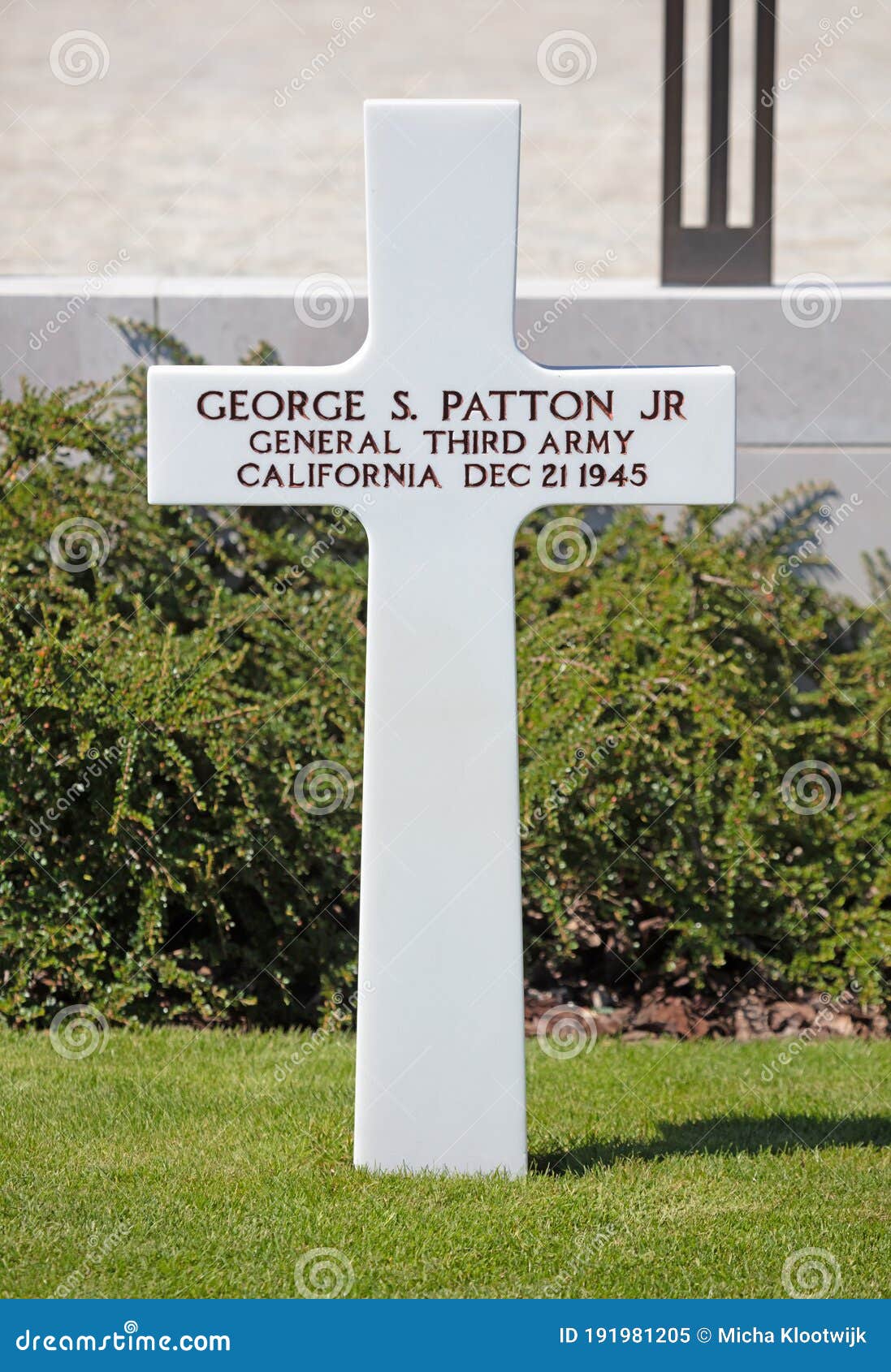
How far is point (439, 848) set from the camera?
3781 mm

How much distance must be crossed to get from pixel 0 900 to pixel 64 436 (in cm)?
199

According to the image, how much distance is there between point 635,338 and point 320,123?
9977 mm

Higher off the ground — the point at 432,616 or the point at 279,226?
the point at 279,226

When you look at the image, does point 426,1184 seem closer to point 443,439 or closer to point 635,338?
point 443,439

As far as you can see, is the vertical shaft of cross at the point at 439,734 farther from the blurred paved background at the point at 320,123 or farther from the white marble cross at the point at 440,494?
the blurred paved background at the point at 320,123

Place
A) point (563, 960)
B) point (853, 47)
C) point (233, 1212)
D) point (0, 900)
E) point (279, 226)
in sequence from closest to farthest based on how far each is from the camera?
point (233, 1212) < point (0, 900) < point (563, 960) < point (279, 226) < point (853, 47)

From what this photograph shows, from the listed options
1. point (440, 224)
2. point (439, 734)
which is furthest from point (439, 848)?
point (440, 224)

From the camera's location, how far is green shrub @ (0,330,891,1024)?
5211 millimetres

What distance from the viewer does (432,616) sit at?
3.77m

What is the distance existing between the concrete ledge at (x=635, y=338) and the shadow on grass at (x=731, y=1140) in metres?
3.16

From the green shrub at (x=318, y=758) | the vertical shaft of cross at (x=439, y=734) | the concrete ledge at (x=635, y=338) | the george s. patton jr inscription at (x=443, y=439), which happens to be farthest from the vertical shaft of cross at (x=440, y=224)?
the concrete ledge at (x=635, y=338)

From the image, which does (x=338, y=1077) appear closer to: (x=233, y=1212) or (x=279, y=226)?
(x=233, y=1212)

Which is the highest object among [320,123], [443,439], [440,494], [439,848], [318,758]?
[320,123]

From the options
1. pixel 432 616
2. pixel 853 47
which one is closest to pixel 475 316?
pixel 432 616
